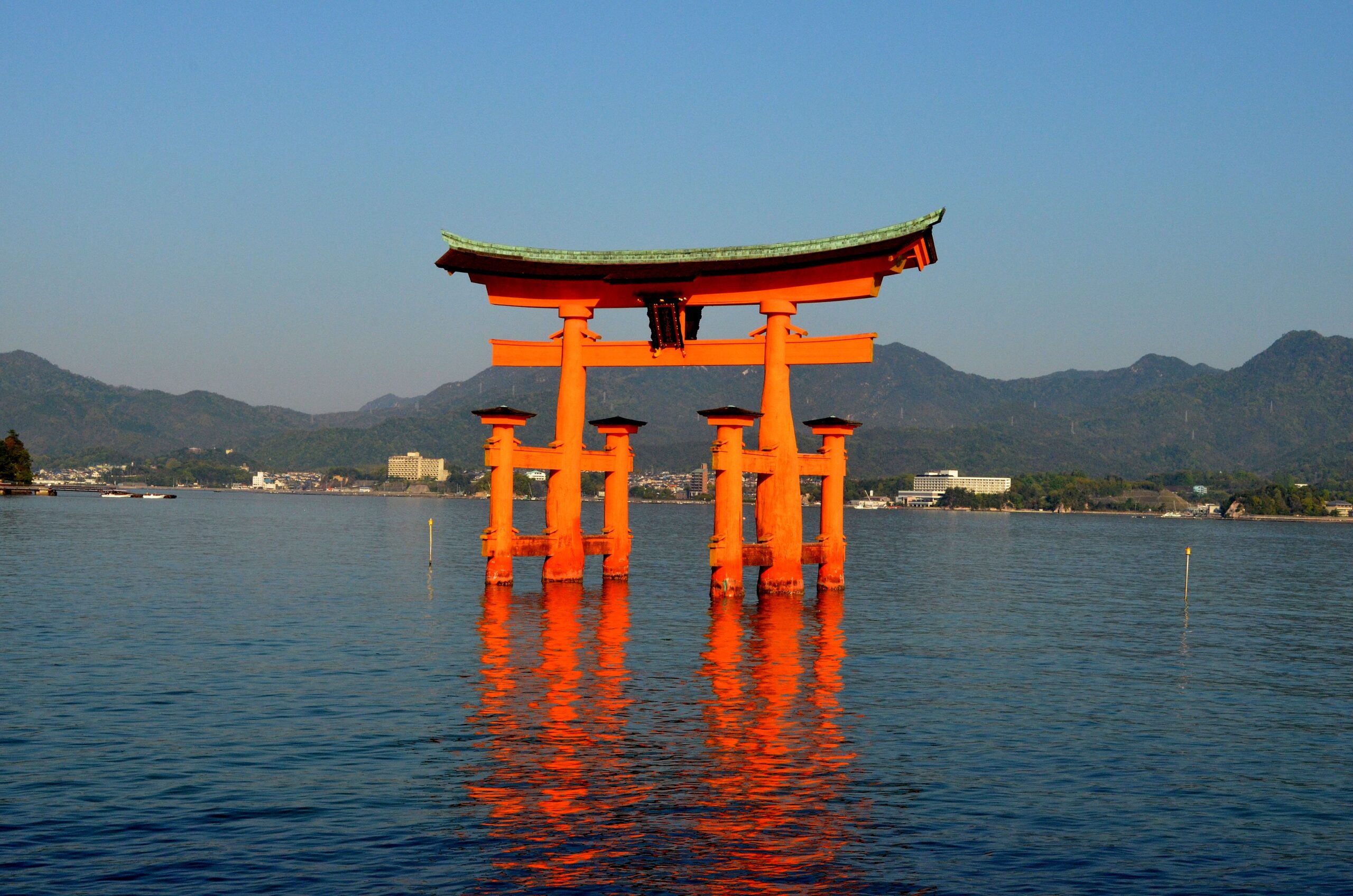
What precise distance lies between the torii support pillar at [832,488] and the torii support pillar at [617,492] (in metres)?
6.23

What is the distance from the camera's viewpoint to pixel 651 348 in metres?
40.2

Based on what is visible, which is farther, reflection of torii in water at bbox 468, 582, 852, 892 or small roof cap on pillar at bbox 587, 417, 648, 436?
small roof cap on pillar at bbox 587, 417, 648, 436

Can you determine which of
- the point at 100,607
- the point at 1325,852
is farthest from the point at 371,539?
the point at 1325,852

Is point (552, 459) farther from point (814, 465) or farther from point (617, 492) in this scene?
point (814, 465)

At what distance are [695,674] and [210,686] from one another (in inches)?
382

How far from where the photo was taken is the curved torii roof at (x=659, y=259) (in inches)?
1407

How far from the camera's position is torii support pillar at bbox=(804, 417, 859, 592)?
41062 mm

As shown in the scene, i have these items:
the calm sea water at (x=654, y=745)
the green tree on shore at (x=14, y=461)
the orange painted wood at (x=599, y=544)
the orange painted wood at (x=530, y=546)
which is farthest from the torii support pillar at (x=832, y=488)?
the green tree on shore at (x=14, y=461)

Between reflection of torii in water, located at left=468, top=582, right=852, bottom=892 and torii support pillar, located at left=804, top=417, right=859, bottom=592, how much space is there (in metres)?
11.9

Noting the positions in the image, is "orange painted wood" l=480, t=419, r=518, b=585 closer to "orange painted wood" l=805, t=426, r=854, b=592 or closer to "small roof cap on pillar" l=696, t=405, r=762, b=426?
"small roof cap on pillar" l=696, t=405, r=762, b=426

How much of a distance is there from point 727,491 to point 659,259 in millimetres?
7963

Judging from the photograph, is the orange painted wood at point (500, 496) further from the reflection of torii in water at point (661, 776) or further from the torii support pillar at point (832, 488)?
the torii support pillar at point (832, 488)

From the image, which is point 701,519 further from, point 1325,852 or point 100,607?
point 1325,852

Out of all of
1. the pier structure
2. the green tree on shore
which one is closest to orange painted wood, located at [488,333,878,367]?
the pier structure
